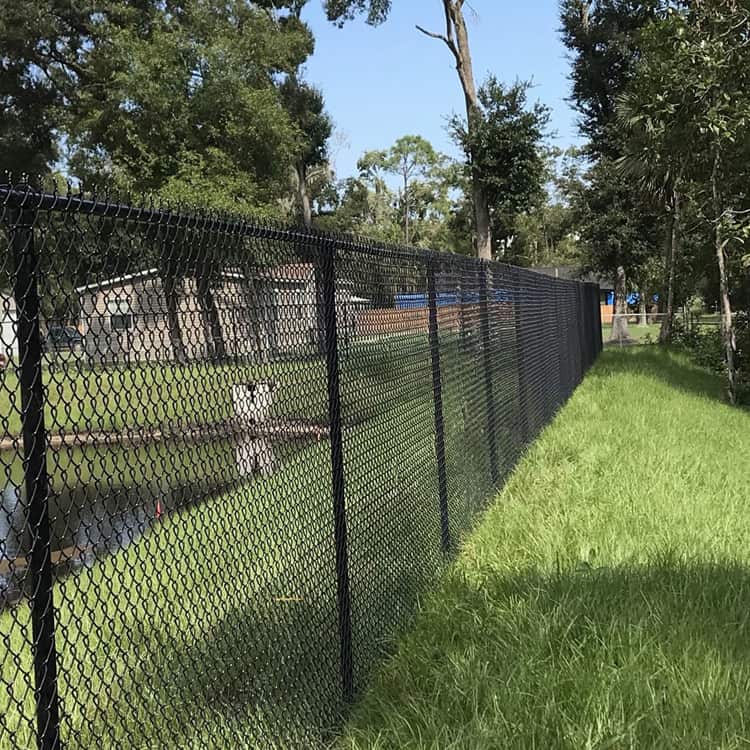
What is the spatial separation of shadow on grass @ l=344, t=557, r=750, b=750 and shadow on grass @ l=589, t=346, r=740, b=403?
329 inches

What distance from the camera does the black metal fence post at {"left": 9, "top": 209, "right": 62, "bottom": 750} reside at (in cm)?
149

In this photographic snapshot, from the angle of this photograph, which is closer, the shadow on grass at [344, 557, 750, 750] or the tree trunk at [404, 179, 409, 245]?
the shadow on grass at [344, 557, 750, 750]

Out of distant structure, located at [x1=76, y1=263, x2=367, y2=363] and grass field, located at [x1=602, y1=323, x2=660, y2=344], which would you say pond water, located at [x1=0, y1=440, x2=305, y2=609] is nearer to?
distant structure, located at [x1=76, y1=263, x2=367, y2=363]

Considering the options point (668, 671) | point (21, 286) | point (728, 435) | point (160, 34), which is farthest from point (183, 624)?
point (160, 34)

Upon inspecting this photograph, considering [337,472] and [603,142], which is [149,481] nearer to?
[337,472]

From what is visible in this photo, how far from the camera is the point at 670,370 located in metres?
14.5

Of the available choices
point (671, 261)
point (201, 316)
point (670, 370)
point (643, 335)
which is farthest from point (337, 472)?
point (643, 335)

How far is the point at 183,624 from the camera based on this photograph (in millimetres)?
3883

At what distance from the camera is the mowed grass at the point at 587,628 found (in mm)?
2605

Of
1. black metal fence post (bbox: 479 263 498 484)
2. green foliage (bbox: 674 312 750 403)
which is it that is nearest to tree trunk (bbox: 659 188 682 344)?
green foliage (bbox: 674 312 750 403)

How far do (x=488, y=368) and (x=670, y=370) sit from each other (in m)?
10.0

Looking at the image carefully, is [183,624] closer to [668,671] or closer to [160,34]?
[668,671]

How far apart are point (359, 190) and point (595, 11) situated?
39590 millimetres

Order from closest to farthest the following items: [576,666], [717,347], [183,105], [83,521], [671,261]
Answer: [83,521] → [576,666] → [717,347] → [671,261] → [183,105]
